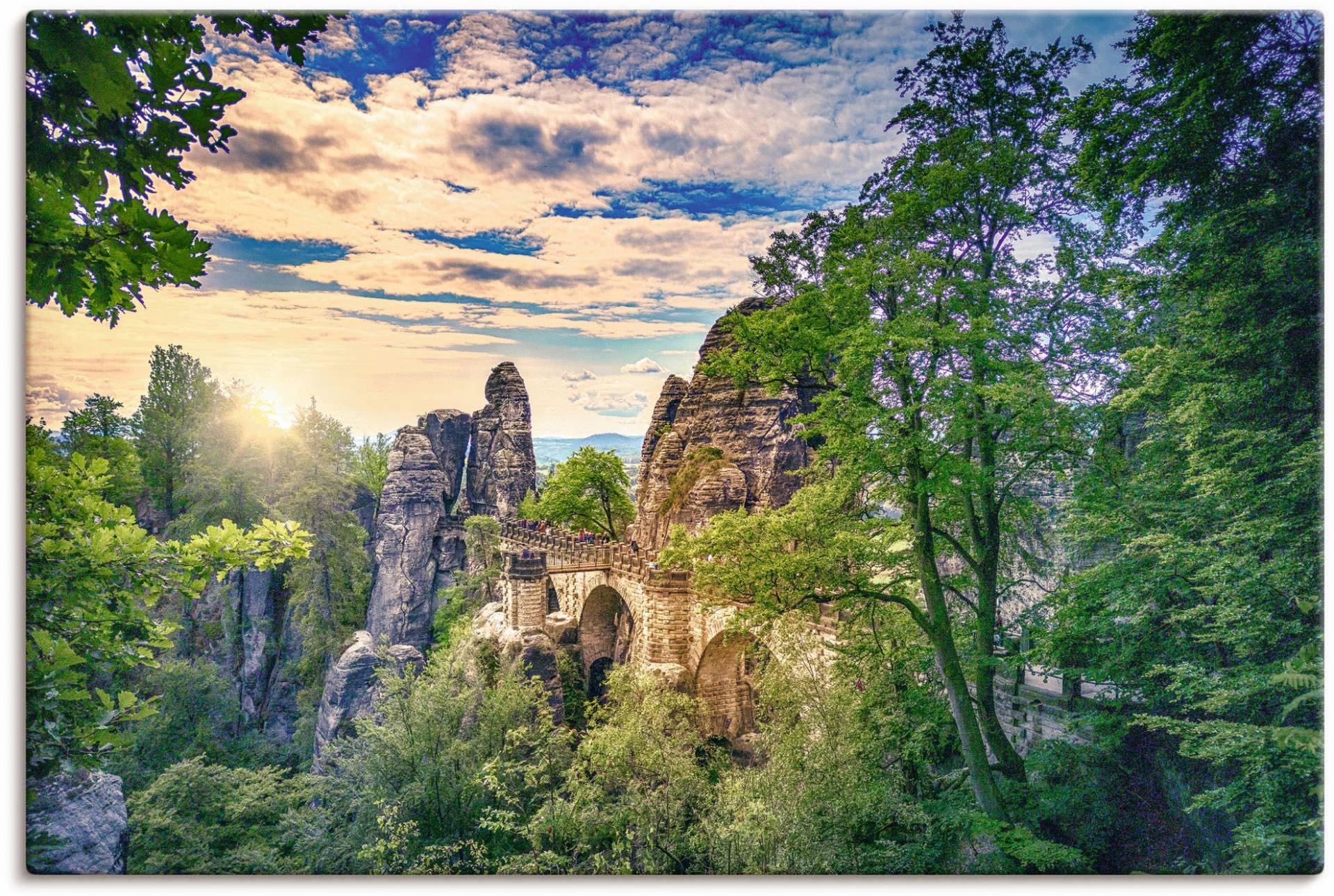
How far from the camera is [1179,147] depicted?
5027 mm

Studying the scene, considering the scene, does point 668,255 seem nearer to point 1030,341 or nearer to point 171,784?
point 1030,341

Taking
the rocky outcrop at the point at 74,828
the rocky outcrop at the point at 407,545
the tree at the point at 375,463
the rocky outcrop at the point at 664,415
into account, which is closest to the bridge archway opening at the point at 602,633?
the rocky outcrop at the point at 664,415

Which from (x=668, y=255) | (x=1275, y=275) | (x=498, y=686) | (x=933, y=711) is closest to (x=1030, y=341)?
(x=1275, y=275)

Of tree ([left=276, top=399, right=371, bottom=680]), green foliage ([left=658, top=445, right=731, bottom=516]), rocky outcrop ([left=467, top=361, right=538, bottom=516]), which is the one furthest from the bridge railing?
tree ([left=276, top=399, right=371, bottom=680])

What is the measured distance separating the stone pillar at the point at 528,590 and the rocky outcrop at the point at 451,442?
412 inches

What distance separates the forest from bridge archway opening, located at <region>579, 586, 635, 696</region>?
6020 mm

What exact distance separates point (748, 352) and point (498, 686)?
645 cm

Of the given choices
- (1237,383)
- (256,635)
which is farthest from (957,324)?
(256,635)

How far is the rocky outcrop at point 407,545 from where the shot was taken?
62.6 feet

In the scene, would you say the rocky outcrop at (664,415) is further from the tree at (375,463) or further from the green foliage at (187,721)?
the tree at (375,463)

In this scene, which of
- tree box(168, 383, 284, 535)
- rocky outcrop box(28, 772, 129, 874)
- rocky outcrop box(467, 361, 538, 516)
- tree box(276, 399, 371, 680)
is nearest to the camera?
rocky outcrop box(28, 772, 129, 874)

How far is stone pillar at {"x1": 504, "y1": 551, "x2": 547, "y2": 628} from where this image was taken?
47.9 ft

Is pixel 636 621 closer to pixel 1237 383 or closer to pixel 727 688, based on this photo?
pixel 727 688

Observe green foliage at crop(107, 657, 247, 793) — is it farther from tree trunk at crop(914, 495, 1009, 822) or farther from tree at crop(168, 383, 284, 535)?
tree trunk at crop(914, 495, 1009, 822)
